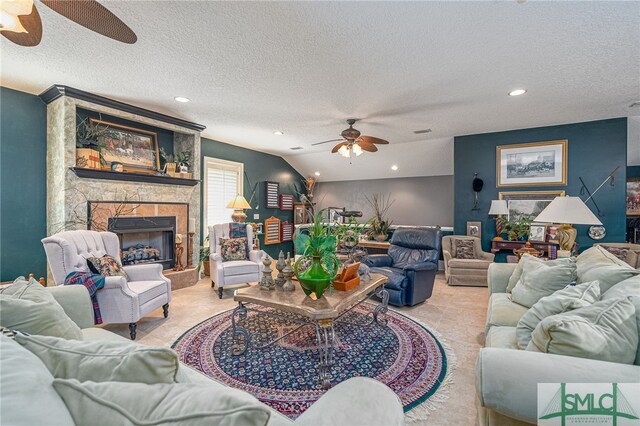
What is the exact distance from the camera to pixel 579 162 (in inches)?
169

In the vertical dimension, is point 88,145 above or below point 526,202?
above

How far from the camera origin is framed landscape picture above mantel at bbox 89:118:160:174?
148 inches

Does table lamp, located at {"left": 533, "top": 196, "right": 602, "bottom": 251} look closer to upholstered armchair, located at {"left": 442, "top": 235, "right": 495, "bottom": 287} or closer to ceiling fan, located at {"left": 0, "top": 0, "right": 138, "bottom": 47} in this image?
upholstered armchair, located at {"left": 442, "top": 235, "right": 495, "bottom": 287}

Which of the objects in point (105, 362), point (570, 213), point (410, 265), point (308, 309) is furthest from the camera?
point (410, 265)

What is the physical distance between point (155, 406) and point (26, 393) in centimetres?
21

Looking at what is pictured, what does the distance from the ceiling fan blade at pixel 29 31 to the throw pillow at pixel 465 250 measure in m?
5.35

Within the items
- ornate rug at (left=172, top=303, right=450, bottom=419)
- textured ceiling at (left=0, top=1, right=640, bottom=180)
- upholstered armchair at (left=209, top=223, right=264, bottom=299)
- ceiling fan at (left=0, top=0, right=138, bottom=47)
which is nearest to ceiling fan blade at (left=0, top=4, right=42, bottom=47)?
ceiling fan at (left=0, top=0, right=138, bottom=47)

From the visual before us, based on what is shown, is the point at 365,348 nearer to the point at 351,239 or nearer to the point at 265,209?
the point at 351,239

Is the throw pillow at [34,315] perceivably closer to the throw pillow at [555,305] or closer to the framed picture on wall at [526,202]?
the throw pillow at [555,305]

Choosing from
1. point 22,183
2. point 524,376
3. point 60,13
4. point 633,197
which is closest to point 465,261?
point 524,376

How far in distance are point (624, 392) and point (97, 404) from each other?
161 centimetres

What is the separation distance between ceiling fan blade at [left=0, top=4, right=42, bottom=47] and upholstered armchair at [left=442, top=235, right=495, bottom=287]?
5118mm

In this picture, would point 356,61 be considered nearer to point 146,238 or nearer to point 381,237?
point 146,238

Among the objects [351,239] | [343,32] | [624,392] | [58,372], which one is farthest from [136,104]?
[624,392]
